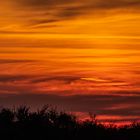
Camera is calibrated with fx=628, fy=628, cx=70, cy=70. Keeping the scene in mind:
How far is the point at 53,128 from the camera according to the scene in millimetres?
25047

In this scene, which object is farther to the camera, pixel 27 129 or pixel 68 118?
pixel 68 118

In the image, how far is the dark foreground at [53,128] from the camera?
24078mm

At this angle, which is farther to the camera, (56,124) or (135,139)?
(56,124)

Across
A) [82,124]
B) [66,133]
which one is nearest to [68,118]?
[82,124]

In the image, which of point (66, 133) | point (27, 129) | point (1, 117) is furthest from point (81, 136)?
point (1, 117)

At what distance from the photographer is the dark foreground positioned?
24.1 metres

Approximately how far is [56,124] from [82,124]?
114 cm

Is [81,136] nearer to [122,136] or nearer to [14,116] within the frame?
[122,136]

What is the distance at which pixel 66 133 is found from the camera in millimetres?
24531

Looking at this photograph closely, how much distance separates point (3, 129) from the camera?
955 inches

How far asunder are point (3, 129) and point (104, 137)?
3922 mm

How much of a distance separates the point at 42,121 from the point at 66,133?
6.03 ft

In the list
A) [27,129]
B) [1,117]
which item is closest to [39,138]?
[27,129]

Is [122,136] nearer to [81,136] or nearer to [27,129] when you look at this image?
[81,136]
